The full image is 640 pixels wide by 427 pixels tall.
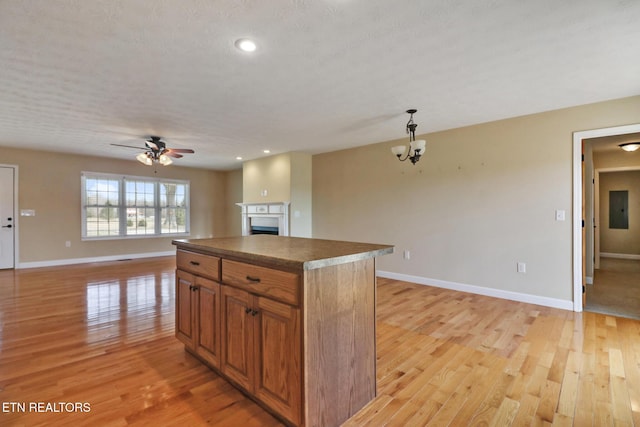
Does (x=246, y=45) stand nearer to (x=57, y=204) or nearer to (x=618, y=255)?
(x=57, y=204)

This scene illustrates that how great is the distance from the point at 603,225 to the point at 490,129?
19.0 feet

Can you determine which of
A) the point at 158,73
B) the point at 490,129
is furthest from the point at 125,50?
the point at 490,129

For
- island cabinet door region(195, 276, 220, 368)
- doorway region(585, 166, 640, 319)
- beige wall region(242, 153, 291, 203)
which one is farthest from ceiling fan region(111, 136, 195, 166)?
doorway region(585, 166, 640, 319)

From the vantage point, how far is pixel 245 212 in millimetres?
7305

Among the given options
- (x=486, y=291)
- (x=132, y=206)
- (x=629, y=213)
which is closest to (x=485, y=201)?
(x=486, y=291)

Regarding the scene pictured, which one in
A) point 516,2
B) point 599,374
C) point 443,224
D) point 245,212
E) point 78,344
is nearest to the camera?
point 516,2

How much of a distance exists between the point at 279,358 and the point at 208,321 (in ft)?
2.62

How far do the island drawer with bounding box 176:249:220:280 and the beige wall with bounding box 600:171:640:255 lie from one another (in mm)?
9248

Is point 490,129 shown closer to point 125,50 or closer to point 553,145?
point 553,145

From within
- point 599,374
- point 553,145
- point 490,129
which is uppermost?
point 490,129

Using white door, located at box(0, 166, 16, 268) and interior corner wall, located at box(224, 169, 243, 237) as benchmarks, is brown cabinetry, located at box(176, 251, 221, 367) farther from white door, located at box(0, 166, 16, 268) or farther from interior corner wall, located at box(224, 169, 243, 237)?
interior corner wall, located at box(224, 169, 243, 237)

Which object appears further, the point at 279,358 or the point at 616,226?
the point at 616,226

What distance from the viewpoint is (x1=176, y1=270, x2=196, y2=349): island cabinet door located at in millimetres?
2320

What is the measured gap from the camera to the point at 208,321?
2145 millimetres
